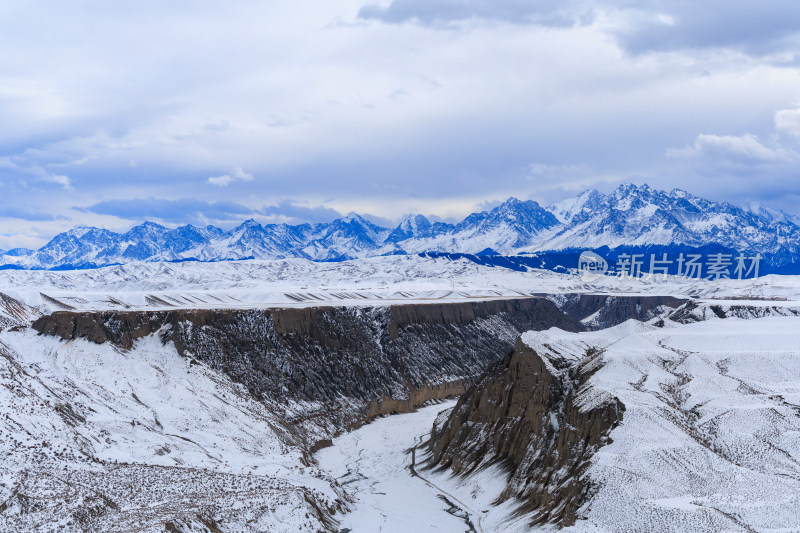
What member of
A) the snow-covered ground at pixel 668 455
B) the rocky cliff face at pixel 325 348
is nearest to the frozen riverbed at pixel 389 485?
the snow-covered ground at pixel 668 455

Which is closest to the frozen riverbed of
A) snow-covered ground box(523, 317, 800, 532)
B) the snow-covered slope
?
the snow-covered slope

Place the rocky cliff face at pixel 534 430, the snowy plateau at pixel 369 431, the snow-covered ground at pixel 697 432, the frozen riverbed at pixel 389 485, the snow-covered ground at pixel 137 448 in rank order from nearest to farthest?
1. the snow-covered ground at pixel 137 448
2. the snow-covered ground at pixel 697 432
3. the snowy plateau at pixel 369 431
4. the rocky cliff face at pixel 534 430
5. the frozen riverbed at pixel 389 485

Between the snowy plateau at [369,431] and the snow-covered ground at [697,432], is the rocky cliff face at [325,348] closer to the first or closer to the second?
the snowy plateau at [369,431]

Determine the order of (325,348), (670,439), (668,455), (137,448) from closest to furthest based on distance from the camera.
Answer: (668,455) < (670,439) < (137,448) < (325,348)

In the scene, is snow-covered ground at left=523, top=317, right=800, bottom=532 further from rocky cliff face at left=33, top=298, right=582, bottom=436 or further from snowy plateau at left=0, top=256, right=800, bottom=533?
rocky cliff face at left=33, top=298, right=582, bottom=436

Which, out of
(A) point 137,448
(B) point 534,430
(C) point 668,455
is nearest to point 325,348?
(A) point 137,448

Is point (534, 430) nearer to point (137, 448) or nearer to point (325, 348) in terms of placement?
point (137, 448)

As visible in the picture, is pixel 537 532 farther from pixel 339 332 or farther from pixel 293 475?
pixel 339 332
